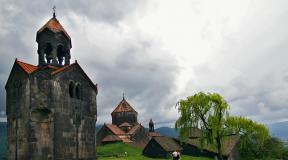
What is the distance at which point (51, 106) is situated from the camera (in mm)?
27375

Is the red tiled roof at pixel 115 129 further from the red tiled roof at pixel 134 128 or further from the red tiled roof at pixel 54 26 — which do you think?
the red tiled roof at pixel 54 26

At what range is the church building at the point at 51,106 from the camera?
27172 mm

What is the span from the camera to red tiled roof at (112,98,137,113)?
235 feet

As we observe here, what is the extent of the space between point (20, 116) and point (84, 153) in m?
6.54

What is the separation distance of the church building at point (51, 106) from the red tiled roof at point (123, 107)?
39937 mm

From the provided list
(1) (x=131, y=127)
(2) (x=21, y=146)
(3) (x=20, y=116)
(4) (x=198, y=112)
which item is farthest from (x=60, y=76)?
(1) (x=131, y=127)

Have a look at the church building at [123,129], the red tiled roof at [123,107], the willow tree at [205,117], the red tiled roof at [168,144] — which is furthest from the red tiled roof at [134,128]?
the willow tree at [205,117]

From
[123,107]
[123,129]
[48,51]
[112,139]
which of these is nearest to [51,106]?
[48,51]

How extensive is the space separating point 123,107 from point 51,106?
45033 mm

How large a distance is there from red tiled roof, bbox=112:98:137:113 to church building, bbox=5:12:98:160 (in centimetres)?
3994

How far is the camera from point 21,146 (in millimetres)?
27438

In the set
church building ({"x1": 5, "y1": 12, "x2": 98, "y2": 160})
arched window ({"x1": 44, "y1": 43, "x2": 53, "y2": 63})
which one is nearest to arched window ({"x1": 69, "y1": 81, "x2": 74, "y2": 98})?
church building ({"x1": 5, "y1": 12, "x2": 98, "y2": 160})

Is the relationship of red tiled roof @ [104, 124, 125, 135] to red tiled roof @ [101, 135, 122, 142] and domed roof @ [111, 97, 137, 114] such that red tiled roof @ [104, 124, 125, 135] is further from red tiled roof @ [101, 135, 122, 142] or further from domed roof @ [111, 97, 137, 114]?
domed roof @ [111, 97, 137, 114]

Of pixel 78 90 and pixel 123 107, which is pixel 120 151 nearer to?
pixel 123 107
